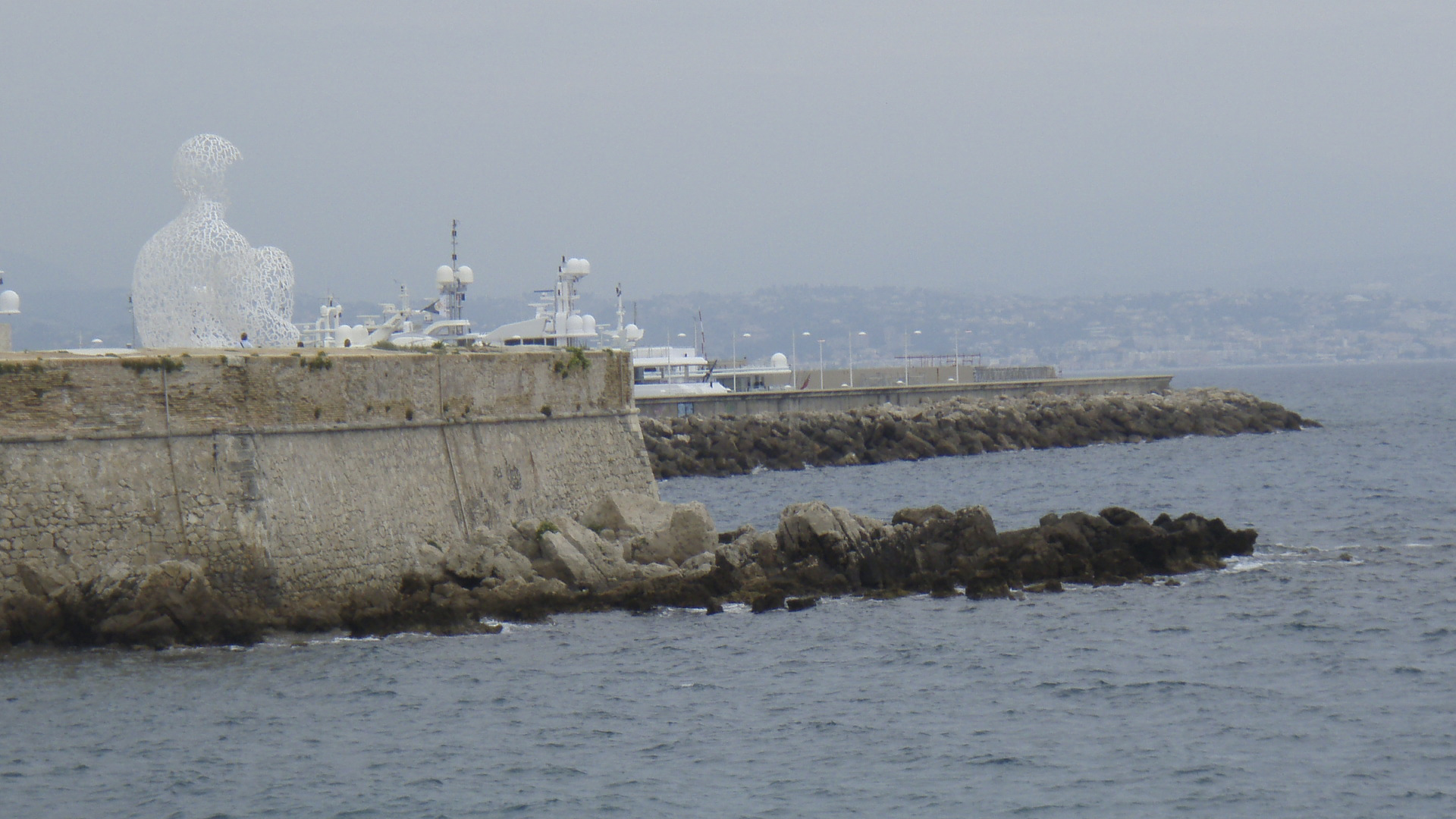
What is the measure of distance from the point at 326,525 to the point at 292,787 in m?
6.56

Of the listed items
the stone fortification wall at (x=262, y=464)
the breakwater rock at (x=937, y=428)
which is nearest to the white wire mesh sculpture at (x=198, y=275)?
the stone fortification wall at (x=262, y=464)

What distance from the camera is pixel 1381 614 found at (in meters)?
18.9

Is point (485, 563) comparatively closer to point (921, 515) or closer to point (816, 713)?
point (921, 515)

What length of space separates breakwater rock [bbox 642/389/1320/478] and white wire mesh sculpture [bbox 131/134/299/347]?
17243mm

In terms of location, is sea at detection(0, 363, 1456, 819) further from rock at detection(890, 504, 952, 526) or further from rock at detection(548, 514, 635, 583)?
rock at detection(890, 504, 952, 526)

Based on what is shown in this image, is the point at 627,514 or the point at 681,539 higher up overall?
the point at 627,514

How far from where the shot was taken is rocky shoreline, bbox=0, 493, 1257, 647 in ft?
56.4

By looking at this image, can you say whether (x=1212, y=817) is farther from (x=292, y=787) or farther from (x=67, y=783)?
(x=67, y=783)

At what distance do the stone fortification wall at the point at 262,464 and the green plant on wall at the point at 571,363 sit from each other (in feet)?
2.27

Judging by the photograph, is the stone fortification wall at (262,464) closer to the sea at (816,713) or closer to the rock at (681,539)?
the sea at (816,713)

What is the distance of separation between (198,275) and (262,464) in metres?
5.95

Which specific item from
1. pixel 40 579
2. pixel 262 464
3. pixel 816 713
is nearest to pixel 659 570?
pixel 262 464

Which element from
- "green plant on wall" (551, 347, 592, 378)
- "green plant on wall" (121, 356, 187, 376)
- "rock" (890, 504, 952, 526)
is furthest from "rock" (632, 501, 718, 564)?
"green plant on wall" (121, 356, 187, 376)

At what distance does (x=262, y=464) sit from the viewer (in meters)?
18.5
